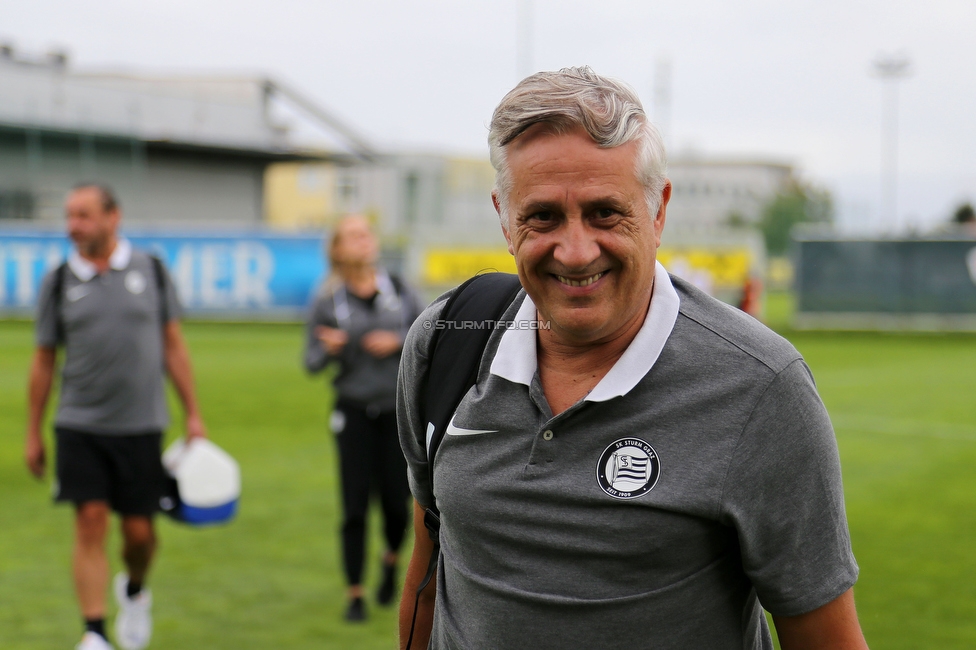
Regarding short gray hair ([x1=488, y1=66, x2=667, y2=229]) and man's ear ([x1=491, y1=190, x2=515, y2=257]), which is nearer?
short gray hair ([x1=488, y1=66, x2=667, y2=229])

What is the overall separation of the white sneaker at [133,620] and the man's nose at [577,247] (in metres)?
4.34

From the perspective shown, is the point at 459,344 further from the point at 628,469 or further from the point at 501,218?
the point at 628,469

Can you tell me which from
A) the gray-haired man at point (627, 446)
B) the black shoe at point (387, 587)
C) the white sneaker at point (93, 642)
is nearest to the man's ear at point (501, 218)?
the gray-haired man at point (627, 446)

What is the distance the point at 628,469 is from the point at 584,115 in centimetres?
61

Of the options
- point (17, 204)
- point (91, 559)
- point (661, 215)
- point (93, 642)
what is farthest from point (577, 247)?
point (17, 204)

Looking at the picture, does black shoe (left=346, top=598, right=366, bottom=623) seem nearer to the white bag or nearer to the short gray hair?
the white bag

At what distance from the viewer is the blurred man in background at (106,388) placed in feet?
17.7

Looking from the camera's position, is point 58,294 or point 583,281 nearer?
point 583,281

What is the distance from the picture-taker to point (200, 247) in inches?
1054

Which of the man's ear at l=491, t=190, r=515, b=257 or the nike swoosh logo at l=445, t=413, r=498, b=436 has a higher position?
the man's ear at l=491, t=190, r=515, b=257

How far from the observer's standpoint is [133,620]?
5383 millimetres

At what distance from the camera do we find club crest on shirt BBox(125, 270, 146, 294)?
5656mm

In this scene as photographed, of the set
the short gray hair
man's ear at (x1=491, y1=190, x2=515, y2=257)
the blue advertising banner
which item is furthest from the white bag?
the blue advertising banner

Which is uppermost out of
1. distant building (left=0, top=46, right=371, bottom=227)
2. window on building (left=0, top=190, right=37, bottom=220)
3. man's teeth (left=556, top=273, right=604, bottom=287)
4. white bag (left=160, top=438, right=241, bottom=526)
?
distant building (left=0, top=46, right=371, bottom=227)
